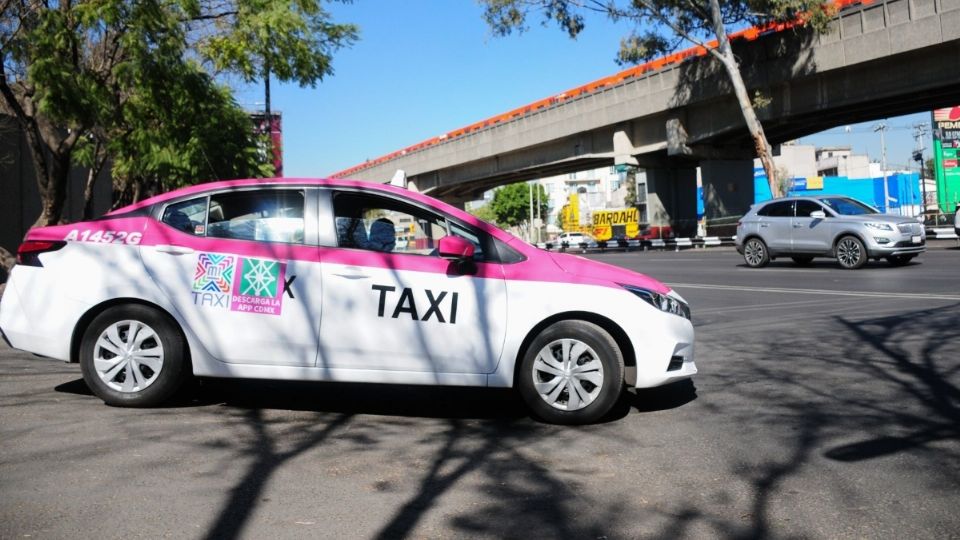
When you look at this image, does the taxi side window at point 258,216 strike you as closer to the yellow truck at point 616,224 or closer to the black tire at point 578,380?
the black tire at point 578,380

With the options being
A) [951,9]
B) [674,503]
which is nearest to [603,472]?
[674,503]

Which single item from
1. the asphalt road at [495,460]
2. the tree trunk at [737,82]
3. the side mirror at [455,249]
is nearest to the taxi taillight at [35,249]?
the asphalt road at [495,460]

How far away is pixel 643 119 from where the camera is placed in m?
41.0

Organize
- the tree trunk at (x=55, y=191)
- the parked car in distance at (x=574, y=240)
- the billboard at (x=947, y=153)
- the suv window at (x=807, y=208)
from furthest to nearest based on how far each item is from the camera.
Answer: the billboard at (x=947, y=153)
the parked car in distance at (x=574, y=240)
the suv window at (x=807, y=208)
the tree trunk at (x=55, y=191)

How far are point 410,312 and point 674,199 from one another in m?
41.6

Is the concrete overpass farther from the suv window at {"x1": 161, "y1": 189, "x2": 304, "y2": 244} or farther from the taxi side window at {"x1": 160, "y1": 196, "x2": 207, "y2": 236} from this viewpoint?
the taxi side window at {"x1": 160, "y1": 196, "x2": 207, "y2": 236}

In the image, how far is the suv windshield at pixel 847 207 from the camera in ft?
60.4

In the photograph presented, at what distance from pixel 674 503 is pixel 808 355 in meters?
4.29

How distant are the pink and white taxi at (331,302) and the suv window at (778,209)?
47.4 ft

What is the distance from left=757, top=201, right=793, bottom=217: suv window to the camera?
1917cm

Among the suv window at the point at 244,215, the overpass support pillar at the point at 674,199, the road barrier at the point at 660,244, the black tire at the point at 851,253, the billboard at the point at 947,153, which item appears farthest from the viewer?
the billboard at the point at 947,153

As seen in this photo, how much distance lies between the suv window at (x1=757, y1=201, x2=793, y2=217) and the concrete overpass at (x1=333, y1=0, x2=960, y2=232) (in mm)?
11545

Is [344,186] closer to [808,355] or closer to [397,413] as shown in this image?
[397,413]

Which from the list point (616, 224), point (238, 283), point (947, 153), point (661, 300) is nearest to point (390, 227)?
point (238, 283)
